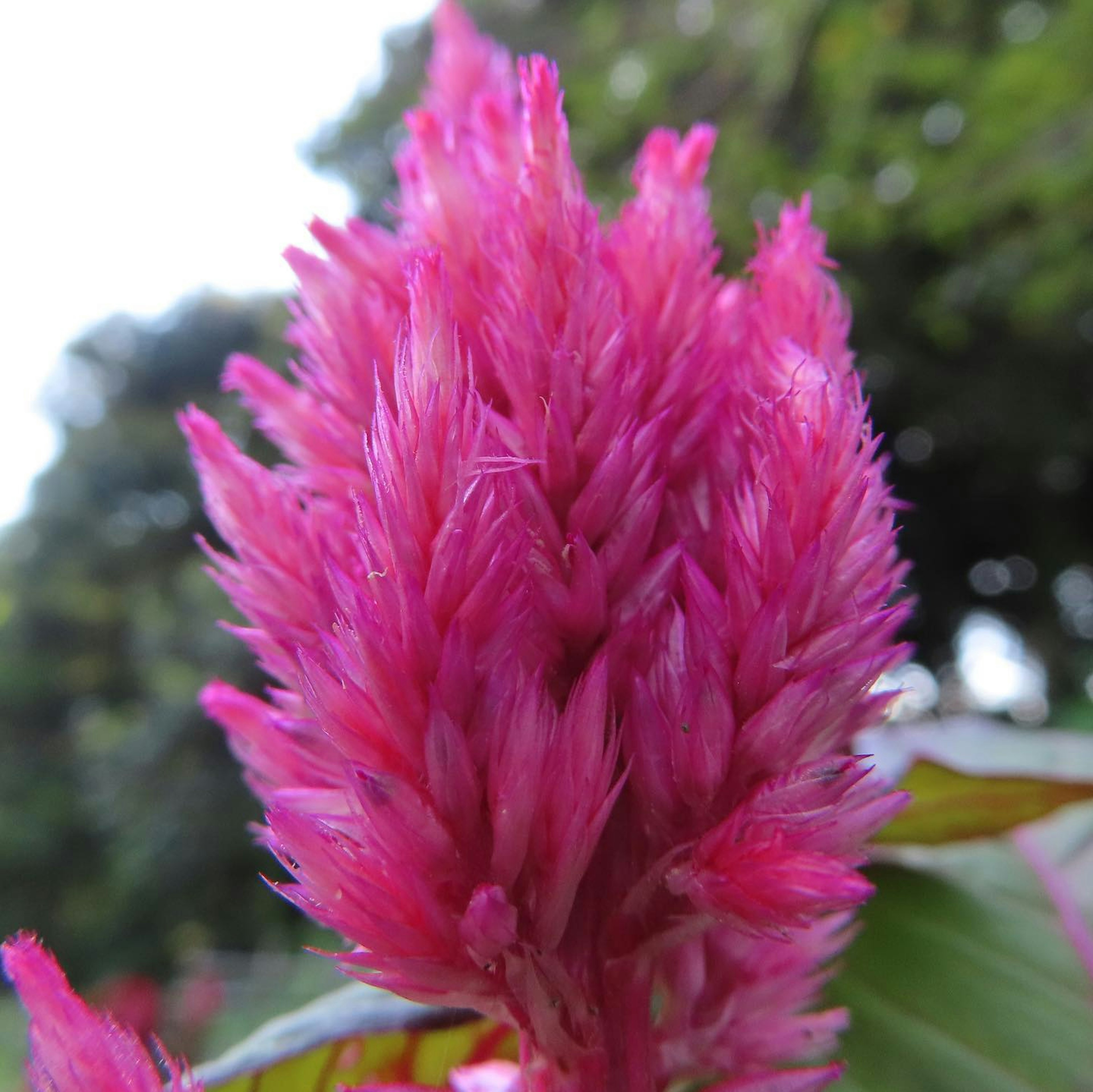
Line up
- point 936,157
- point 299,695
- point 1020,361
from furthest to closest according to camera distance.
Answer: point 1020,361 → point 936,157 → point 299,695

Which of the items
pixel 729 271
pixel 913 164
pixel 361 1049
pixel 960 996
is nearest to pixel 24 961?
pixel 361 1049

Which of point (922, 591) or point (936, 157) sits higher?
point (936, 157)

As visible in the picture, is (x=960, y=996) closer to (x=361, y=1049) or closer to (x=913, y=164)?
(x=361, y=1049)

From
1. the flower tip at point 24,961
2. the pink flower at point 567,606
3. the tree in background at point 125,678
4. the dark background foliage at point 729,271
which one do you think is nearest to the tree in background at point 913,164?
the dark background foliage at point 729,271

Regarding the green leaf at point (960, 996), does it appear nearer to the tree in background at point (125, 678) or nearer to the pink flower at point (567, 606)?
the pink flower at point (567, 606)

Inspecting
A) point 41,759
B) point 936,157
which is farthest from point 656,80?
point 41,759

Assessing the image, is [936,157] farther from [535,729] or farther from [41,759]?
[41,759]
